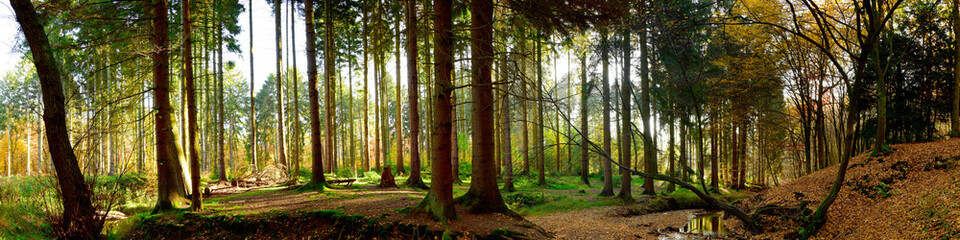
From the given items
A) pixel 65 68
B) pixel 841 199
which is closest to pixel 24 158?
pixel 65 68

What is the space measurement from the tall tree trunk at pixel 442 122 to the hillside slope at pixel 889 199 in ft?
19.8

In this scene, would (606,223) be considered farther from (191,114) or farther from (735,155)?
(735,155)

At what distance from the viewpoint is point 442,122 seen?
6379 millimetres

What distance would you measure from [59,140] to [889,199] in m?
13.5

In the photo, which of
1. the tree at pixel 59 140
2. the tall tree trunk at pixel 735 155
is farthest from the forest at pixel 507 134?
the tall tree trunk at pixel 735 155

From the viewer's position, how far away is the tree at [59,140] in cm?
630

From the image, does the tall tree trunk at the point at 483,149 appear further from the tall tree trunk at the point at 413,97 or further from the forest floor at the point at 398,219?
the tall tree trunk at the point at 413,97

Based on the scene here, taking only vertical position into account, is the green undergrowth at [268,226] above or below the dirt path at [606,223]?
above

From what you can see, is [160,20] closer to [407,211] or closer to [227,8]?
[407,211]

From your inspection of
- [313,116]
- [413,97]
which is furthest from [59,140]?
[413,97]

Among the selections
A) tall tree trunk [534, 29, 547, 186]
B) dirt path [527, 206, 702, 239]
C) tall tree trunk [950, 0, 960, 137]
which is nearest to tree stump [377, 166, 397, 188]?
dirt path [527, 206, 702, 239]

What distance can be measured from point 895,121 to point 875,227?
22.8 feet

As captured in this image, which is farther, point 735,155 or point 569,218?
point 735,155

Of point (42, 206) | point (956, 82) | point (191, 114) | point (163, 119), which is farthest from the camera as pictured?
point (956, 82)
